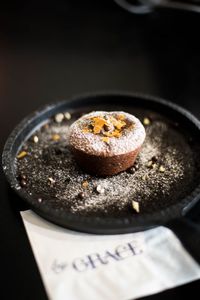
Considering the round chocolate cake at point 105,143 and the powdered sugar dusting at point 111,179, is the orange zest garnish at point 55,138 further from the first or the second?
the round chocolate cake at point 105,143

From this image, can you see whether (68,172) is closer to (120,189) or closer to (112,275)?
(120,189)

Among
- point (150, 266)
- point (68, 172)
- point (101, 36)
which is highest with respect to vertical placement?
point (101, 36)

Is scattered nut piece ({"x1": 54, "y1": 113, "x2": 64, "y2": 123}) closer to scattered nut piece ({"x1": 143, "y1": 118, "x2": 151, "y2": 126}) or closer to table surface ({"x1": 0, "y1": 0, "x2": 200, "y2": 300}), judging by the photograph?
table surface ({"x1": 0, "y1": 0, "x2": 200, "y2": 300})

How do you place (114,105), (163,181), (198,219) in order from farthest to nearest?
(114,105), (163,181), (198,219)

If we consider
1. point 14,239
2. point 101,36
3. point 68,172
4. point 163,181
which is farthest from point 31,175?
point 101,36

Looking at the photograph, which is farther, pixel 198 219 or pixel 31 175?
pixel 31 175

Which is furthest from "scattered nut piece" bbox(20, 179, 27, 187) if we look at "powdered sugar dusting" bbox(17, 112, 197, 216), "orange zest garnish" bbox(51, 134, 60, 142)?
"orange zest garnish" bbox(51, 134, 60, 142)
